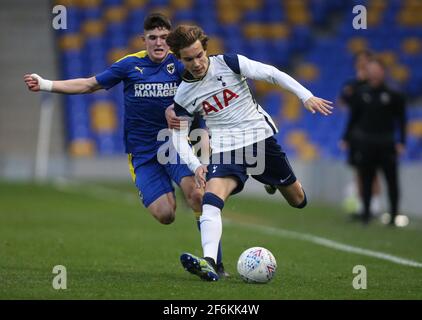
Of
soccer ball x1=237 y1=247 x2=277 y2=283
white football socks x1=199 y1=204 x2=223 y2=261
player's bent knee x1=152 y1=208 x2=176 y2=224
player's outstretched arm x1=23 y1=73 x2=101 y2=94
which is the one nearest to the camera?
soccer ball x1=237 y1=247 x2=277 y2=283

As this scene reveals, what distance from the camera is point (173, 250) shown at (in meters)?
10.7

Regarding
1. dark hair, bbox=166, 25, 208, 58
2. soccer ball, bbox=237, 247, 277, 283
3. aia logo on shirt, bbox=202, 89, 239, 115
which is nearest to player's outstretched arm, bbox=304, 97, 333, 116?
aia logo on shirt, bbox=202, 89, 239, 115

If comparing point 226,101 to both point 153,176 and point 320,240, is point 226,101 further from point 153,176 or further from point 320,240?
point 320,240

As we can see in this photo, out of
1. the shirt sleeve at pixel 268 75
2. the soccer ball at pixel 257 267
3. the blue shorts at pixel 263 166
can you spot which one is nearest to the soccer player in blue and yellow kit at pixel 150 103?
the blue shorts at pixel 263 166

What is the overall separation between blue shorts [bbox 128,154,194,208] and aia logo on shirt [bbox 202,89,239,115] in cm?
91

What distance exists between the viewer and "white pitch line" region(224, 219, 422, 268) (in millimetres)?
9812

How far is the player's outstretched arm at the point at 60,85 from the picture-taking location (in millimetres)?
8586

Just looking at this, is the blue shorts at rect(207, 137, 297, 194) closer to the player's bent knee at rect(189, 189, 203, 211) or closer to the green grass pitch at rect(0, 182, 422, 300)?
the player's bent knee at rect(189, 189, 203, 211)

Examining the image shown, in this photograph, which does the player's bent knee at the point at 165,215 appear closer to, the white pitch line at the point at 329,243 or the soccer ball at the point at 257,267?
the soccer ball at the point at 257,267

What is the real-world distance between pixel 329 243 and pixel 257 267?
4.11 m

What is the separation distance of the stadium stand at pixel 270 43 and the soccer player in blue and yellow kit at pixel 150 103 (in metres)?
17.7

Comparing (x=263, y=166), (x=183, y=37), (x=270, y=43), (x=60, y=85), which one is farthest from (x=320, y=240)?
(x=270, y=43)
